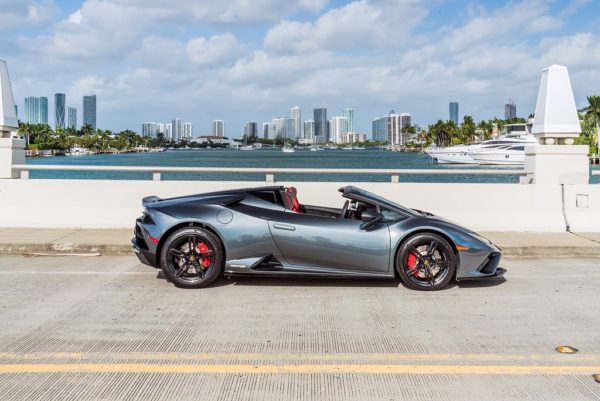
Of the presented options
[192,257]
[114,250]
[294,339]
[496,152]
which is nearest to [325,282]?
[192,257]

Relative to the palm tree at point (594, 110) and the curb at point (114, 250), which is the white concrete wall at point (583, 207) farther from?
the palm tree at point (594, 110)

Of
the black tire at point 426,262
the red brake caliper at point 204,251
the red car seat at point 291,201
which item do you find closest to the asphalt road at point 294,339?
the black tire at point 426,262

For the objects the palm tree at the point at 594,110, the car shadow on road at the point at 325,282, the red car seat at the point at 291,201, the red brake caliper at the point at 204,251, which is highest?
the palm tree at the point at 594,110

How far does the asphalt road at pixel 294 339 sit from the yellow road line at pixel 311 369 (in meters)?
0.01

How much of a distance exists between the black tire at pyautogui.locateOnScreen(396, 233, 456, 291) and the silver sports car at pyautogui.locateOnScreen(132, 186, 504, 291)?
12mm

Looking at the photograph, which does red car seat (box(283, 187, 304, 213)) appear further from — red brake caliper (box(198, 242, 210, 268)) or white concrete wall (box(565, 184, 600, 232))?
white concrete wall (box(565, 184, 600, 232))

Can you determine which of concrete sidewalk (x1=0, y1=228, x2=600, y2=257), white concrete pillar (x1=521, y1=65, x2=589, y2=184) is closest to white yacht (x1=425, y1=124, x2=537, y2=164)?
white concrete pillar (x1=521, y1=65, x2=589, y2=184)

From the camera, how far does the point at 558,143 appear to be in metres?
11.1

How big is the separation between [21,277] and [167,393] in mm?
4502

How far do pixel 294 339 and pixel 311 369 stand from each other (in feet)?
2.38

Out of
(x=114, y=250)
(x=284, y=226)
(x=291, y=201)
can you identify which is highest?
(x=291, y=201)

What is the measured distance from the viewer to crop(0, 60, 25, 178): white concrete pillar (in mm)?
11086

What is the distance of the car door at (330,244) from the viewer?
6508mm

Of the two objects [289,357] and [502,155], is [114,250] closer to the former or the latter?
[289,357]
